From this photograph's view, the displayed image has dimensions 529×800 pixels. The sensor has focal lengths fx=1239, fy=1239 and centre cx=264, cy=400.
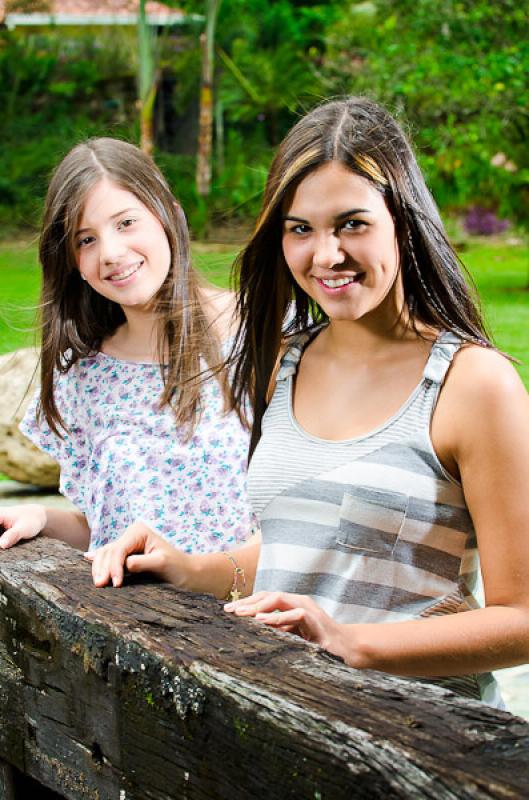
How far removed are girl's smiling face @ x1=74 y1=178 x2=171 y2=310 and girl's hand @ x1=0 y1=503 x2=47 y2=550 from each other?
1.90 ft

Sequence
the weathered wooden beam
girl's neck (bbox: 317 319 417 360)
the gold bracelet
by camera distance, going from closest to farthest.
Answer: the weathered wooden beam → girl's neck (bbox: 317 319 417 360) → the gold bracelet

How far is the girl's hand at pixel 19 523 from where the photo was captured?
1.92 m

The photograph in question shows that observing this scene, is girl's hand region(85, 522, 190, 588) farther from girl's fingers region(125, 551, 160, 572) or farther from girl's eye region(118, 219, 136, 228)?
girl's eye region(118, 219, 136, 228)

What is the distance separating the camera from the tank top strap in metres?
1.61

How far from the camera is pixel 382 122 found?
1780 mm

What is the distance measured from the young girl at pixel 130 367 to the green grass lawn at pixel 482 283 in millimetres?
128

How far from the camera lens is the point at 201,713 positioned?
124 cm

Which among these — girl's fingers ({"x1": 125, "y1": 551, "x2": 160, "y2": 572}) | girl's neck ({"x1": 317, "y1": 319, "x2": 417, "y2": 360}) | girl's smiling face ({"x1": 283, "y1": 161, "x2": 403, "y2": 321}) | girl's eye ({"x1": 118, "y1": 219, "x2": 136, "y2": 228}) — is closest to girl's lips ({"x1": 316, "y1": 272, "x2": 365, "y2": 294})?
girl's smiling face ({"x1": 283, "y1": 161, "x2": 403, "y2": 321})

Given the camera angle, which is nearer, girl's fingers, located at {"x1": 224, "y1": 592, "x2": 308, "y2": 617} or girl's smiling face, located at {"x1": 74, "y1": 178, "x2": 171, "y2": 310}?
girl's fingers, located at {"x1": 224, "y1": 592, "x2": 308, "y2": 617}

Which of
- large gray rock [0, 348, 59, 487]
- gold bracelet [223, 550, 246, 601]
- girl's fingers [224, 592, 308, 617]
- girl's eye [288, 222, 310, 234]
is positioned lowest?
large gray rock [0, 348, 59, 487]

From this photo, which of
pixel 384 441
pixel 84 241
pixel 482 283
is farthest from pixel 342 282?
pixel 482 283

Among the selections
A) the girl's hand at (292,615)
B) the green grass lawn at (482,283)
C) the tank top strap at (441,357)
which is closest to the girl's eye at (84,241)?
the green grass lawn at (482,283)

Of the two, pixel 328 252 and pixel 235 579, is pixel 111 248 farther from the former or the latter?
pixel 328 252

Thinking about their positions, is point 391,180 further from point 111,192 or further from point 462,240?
point 462,240
